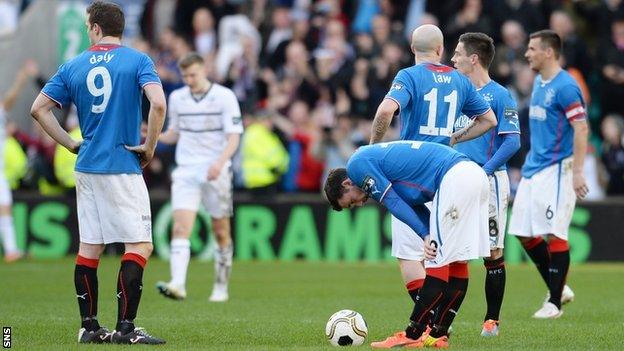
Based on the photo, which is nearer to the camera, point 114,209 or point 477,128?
point 114,209

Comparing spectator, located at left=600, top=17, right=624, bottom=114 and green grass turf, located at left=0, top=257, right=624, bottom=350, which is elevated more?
spectator, located at left=600, top=17, right=624, bottom=114

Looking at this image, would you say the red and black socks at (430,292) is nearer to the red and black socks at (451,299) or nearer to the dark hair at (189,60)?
the red and black socks at (451,299)

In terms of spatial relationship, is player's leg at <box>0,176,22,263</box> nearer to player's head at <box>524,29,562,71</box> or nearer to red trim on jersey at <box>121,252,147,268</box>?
player's head at <box>524,29,562,71</box>

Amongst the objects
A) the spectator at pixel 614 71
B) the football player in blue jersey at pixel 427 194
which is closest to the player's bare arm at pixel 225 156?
the football player in blue jersey at pixel 427 194

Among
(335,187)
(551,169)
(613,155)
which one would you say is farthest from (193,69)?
(613,155)

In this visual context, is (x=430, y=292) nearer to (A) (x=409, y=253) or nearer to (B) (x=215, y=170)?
(A) (x=409, y=253)

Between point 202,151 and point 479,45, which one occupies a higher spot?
point 479,45

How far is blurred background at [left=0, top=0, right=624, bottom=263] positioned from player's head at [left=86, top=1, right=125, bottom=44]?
36.2 ft

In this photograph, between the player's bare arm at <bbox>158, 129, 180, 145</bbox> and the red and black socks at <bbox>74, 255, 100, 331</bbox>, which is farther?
the player's bare arm at <bbox>158, 129, 180, 145</bbox>

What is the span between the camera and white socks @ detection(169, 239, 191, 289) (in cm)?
1470

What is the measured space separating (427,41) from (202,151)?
16.9ft

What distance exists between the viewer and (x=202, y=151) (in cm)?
1525

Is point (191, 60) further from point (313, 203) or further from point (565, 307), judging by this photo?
point (313, 203)

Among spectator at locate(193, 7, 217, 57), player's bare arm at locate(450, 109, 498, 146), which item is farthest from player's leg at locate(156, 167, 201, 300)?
spectator at locate(193, 7, 217, 57)
